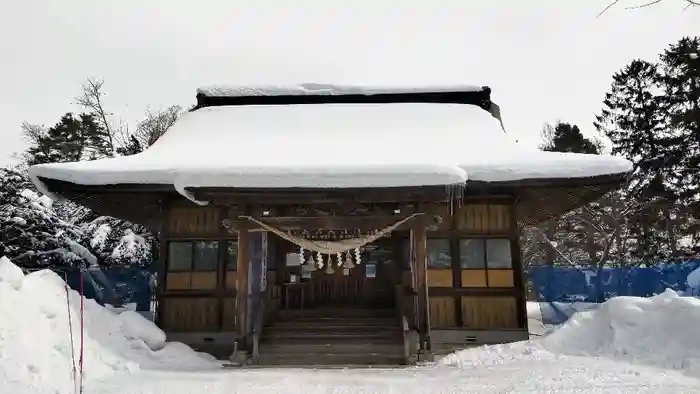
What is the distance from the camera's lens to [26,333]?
676 cm

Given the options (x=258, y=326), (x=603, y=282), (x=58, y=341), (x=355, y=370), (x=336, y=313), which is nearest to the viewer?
(x=58, y=341)

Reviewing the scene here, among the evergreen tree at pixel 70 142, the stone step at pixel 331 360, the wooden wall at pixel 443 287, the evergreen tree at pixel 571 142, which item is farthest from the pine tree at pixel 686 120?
the evergreen tree at pixel 70 142

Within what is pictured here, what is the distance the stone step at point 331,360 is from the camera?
8594 millimetres

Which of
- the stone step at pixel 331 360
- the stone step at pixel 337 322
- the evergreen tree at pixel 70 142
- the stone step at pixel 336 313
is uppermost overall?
the evergreen tree at pixel 70 142

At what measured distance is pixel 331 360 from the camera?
8695 millimetres

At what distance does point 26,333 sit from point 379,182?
220 inches

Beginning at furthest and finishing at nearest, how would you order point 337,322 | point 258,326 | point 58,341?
1. point 337,322
2. point 258,326
3. point 58,341

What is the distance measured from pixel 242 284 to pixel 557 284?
7.95m

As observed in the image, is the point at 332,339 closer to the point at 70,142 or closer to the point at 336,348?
the point at 336,348

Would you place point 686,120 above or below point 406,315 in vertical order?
above

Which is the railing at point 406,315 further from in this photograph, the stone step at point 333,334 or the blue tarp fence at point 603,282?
the blue tarp fence at point 603,282

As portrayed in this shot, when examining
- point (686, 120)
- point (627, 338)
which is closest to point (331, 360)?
point (627, 338)

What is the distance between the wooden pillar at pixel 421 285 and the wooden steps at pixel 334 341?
57cm

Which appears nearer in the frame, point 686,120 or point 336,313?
point 336,313
